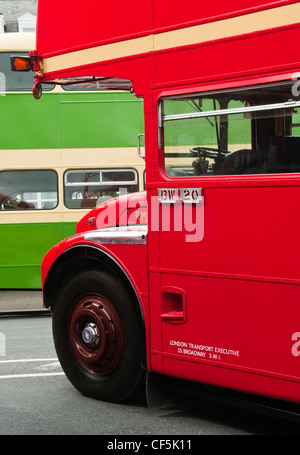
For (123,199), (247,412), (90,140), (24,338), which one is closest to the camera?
(247,412)

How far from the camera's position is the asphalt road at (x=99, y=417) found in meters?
5.30

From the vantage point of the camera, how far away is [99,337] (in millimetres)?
5969

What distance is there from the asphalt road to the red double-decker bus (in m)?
0.22

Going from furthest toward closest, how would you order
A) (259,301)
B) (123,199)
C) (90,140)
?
(90,140), (123,199), (259,301)

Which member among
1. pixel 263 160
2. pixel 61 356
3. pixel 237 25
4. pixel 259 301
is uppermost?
pixel 237 25

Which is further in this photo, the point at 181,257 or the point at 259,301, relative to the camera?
→ the point at 181,257

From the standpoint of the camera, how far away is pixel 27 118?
14.4 metres

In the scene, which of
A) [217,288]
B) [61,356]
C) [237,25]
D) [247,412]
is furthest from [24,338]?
[237,25]

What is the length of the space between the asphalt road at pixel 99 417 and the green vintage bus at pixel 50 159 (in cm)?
733

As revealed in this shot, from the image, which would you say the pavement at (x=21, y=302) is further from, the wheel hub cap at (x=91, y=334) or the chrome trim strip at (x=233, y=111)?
the chrome trim strip at (x=233, y=111)

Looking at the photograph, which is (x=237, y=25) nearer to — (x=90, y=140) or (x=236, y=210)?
(x=236, y=210)

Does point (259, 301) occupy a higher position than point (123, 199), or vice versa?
point (123, 199)

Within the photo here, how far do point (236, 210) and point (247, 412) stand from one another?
168 cm

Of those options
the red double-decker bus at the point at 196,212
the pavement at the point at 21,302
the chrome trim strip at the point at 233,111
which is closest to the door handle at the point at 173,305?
the red double-decker bus at the point at 196,212
